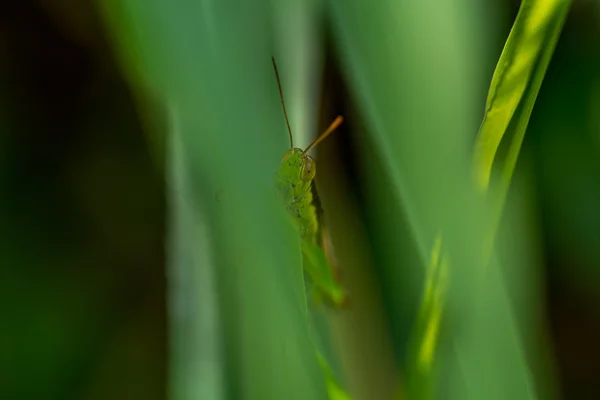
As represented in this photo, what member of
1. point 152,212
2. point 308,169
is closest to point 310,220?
point 308,169

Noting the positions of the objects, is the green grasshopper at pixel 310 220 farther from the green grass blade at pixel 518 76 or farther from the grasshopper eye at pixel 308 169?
the green grass blade at pixel 518 76

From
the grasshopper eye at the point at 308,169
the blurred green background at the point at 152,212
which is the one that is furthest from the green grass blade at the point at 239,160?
the grasshopper eye at the point at 308,169

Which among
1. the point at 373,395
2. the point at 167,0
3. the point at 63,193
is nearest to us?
the point at 167,0

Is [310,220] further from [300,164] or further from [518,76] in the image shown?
[518,76]

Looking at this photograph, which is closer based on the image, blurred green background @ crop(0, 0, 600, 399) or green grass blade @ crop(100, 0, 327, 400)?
green grass blade @ crop(100, 0, 327, 400)

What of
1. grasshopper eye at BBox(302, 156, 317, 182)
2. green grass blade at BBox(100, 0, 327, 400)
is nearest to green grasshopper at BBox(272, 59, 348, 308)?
grasshopper eye at BBox(302, 156, 317, 182)

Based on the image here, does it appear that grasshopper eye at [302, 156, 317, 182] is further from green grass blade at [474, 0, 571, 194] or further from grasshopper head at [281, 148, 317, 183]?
green grass blade at [474, 0, 571, 194]

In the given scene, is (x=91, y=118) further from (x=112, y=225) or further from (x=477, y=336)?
(x=477, y=336)

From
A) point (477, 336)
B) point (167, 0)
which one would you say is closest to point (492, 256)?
point (477, 336)
